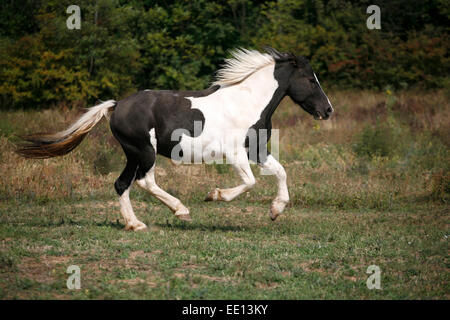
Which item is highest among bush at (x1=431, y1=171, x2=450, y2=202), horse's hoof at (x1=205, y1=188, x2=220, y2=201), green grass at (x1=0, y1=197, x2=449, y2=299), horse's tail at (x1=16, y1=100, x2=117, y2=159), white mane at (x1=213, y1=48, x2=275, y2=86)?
white mane at (x1=213, y1=48, x2=275, y2=86)

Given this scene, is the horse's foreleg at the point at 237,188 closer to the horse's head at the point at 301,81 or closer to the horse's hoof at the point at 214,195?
the horse's hoof at the point at 214,195

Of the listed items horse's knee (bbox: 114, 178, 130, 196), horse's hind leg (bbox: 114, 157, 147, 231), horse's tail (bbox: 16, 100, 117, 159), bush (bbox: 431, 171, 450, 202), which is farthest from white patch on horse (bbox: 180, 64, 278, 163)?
bush (bbox: 431, 171, 450, 202)

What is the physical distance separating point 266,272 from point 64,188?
5.53 metres

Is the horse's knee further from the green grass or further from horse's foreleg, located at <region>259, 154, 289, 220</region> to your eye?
horse's foreleg, located at <region>259, 154, 289, 220</region>

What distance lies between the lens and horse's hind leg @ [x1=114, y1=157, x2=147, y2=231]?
7988mm

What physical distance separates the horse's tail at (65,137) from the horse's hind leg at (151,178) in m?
0.83

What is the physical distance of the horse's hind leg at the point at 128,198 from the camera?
7988 millimetres

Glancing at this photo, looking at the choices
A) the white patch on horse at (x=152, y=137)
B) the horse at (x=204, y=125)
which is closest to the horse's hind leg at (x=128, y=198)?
the horse at (x=204, y=125)

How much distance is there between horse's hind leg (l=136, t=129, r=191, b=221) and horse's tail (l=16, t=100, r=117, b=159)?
832 mm

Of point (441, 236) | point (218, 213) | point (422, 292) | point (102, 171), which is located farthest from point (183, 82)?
point (422, 292)

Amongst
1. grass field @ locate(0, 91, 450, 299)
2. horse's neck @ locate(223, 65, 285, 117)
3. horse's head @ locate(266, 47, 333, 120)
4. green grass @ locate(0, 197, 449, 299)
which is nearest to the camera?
green grass @ locate(0, 197, 449, 299)

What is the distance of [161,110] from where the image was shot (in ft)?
26.0

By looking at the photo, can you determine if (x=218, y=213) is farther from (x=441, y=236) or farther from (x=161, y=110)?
(x=441, y=236)

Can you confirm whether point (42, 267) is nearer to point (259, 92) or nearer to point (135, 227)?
point (135, 227)
